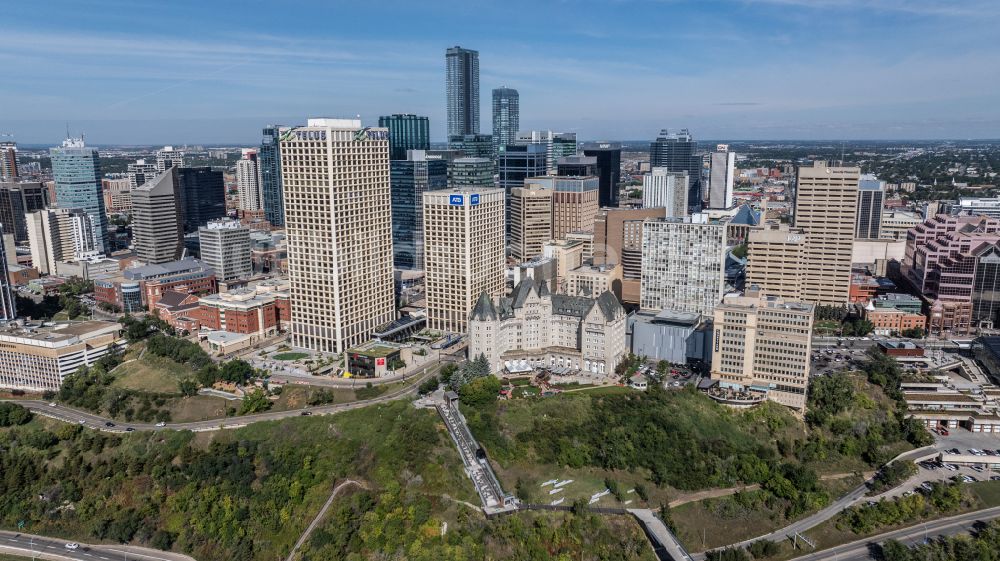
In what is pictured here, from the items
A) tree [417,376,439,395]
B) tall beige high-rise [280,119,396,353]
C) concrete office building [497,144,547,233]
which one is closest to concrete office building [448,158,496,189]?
concrete office building [497,144,547,233]

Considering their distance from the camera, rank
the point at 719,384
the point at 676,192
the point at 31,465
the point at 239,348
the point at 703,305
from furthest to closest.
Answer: the point at 676,192, the point at 703,305, the point at 239,348, the point at 719,384, the point at 31,465

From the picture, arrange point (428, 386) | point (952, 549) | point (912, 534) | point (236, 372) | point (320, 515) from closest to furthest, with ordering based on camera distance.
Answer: point (952, 549)
point (320, 515)
point (912, 534)
point (428, 386)
point (236, 372)

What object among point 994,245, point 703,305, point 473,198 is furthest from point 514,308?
point 994,245

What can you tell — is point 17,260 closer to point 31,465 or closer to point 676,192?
point 31,465

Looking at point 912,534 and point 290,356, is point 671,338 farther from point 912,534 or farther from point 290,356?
point 290,356

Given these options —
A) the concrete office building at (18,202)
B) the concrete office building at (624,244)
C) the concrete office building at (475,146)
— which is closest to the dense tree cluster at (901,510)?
the concrete office building at (624,244)

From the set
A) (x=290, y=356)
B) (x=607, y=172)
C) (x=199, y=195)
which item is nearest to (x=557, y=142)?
(x=607, y=172)

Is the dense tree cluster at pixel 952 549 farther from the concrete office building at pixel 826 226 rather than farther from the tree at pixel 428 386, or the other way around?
the concrete office building at pixel 826 226
